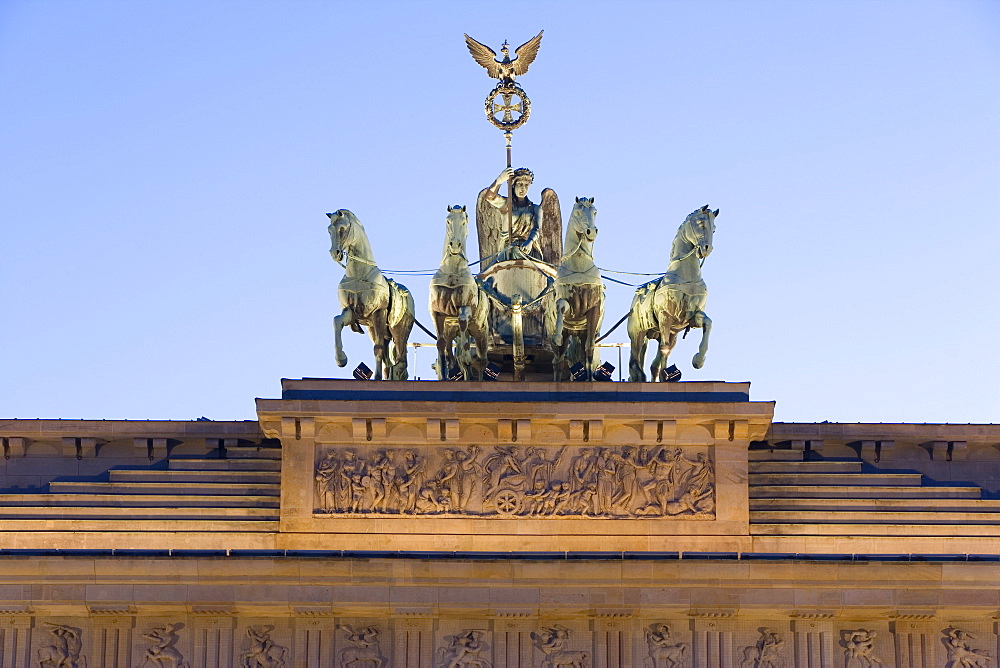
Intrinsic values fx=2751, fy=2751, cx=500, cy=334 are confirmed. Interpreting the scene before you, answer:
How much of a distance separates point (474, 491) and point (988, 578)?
7.01 meters

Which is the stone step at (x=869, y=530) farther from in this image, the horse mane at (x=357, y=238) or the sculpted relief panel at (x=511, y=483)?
the horse mane at (x=357, y=238)

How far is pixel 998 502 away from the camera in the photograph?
37.8m

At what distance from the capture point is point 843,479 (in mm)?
37969

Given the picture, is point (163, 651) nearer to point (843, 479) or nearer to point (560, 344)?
point (560, 344)

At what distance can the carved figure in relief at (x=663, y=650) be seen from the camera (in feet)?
121

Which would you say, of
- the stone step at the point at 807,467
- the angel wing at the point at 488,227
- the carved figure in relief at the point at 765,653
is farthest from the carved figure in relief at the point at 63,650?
the angel wing at the point at 488,227

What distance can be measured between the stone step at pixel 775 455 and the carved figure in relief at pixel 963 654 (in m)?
3.31

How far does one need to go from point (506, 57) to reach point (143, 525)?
10.9 metres

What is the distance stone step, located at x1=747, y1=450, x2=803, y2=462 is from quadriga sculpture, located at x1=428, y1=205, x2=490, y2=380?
13.5 ft

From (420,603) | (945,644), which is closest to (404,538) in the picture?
(420,603)

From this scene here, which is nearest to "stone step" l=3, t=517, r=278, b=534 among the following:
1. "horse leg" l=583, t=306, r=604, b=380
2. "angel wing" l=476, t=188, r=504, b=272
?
"horse leg" l=583, t=306, r=604, b=380

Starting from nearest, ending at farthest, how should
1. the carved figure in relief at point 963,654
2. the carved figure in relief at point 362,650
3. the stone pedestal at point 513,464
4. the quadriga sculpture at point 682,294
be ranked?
1. the carved figure in relief at point 362,650
2. the carved figure in relief at point 963,654
3. the stone pedestal at point 513,464
4. the quadriga sculpture at point 682,294

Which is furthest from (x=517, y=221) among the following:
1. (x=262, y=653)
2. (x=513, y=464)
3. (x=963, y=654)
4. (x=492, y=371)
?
(x=963, y=654)

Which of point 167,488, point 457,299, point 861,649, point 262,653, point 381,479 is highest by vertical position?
point 457,299
